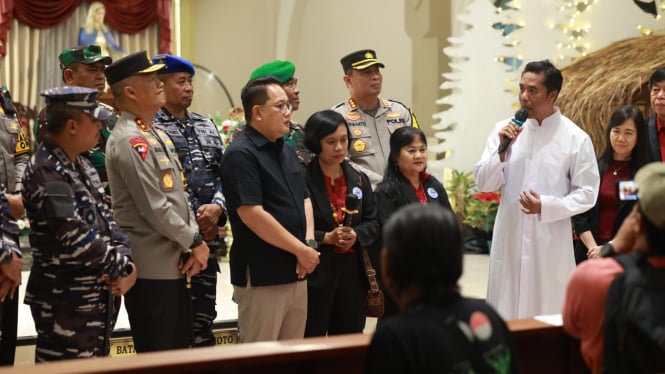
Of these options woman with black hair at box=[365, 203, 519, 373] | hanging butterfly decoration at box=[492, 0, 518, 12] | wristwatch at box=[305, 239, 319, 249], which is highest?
hanging butterfly decoration at box=[492, 0, 518, 12]

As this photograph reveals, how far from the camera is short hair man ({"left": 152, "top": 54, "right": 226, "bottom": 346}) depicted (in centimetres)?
367

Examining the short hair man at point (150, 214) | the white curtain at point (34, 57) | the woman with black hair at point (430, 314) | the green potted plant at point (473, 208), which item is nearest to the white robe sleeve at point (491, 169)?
the short hair man at point (150, 214)

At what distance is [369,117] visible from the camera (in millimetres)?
4184

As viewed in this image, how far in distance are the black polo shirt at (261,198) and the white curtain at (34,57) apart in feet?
24.5

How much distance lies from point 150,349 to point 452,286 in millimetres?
1876

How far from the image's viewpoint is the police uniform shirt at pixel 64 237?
111 inches

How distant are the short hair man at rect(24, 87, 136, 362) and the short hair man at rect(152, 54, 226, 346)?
702 millimetres

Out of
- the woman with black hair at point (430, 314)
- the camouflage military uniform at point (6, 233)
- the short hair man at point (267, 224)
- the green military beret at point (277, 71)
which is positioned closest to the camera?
the woman with black hair at point (430, 314)

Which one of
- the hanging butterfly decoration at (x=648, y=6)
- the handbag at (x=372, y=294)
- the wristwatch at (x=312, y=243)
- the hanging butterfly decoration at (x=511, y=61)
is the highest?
the hanging butterfly decoration at (x=648, y=6)

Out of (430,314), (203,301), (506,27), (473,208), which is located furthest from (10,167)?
(506,27)

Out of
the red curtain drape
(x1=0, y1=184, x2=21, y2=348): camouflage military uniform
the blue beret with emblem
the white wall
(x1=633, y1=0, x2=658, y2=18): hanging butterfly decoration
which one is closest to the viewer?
(x1=0, y1=184, x2=21, y2=348): camouflage military uniform

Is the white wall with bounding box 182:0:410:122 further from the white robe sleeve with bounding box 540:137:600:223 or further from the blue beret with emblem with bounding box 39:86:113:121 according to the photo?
the blue beret with emblem with bounding box 39:86:113:121

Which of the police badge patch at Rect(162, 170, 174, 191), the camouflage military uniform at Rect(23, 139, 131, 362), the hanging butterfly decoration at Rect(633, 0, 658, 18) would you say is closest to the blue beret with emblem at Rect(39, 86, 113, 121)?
the camouflage military uniform at Rect(23, 139, 131, 362)

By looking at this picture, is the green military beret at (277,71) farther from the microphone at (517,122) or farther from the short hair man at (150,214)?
the microphone at (517,122)
